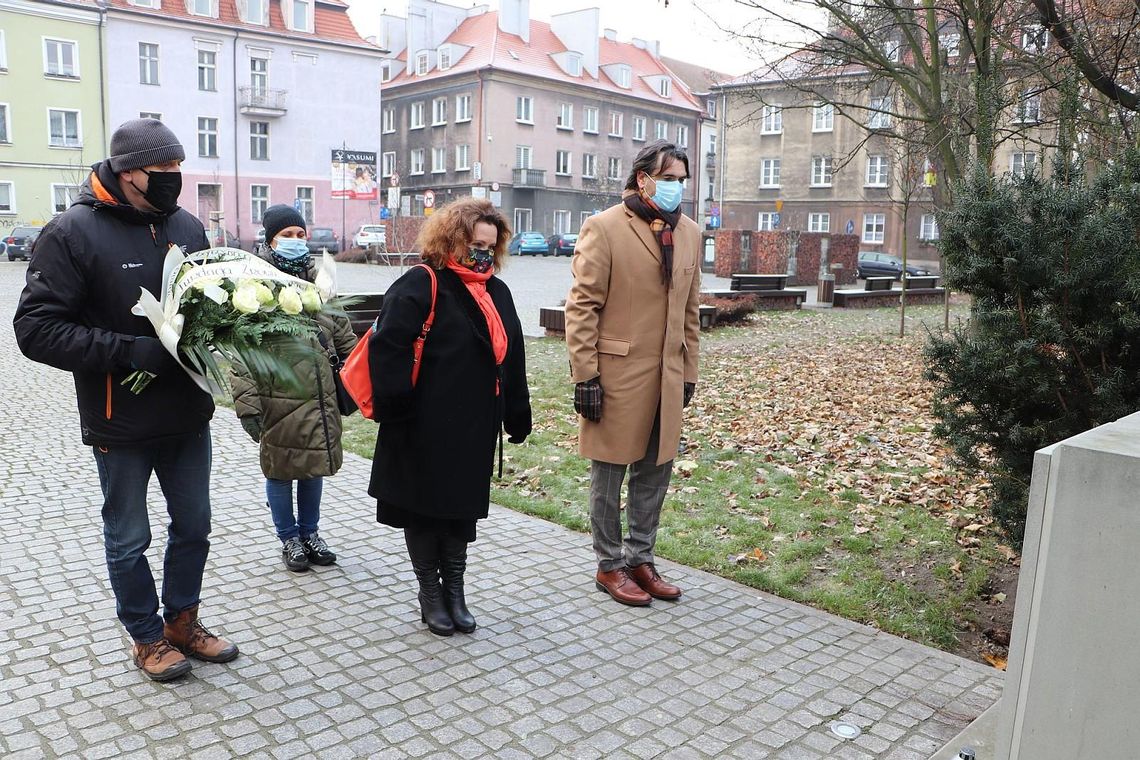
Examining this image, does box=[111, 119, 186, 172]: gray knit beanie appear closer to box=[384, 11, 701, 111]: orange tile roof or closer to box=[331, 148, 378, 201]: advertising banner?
box=[331, 148, 378, 201]: advertising banner

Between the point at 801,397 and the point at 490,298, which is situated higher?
the point at 490,298

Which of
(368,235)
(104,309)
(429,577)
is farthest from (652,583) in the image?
(368,235)

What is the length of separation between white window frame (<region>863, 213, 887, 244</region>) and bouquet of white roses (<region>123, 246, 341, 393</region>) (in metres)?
53.2

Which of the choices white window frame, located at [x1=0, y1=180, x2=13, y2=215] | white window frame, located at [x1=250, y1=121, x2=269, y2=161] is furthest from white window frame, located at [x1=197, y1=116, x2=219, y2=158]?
white window frame, located at [x1=0, y1=180, x2=13, y2=215]

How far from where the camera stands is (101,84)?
153 ft

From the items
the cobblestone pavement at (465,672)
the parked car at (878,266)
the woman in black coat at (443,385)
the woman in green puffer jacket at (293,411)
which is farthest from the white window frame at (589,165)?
the woman in black coat at (443,385)

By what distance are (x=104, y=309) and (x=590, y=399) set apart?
210 cm

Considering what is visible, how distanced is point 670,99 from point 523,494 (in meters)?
65.5

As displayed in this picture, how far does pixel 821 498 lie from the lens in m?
6.73

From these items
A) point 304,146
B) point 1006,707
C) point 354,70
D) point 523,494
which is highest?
point 354,70

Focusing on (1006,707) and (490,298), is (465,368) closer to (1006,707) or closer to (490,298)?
(490,298)

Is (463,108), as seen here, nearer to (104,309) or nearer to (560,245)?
(560,245)

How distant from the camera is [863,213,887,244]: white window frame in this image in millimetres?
53500

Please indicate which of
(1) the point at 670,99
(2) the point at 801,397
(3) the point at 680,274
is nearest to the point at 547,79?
(1) the point at 670,99
